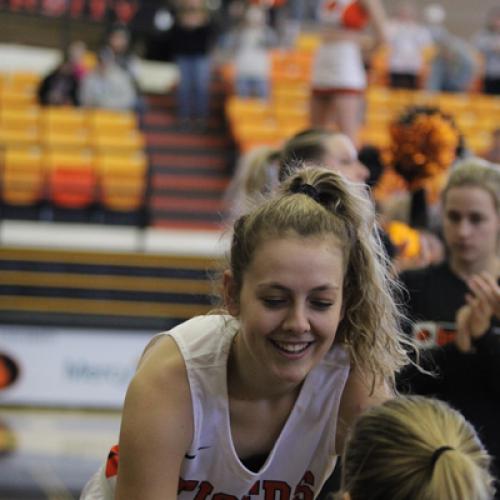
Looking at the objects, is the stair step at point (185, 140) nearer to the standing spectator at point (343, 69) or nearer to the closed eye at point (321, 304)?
the standing spectator at point (343, 69)

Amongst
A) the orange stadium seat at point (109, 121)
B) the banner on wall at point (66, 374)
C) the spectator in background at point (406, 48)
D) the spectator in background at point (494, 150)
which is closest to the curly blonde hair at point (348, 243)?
the banner on wall at point (66, 374)

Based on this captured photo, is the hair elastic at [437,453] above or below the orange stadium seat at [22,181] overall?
above

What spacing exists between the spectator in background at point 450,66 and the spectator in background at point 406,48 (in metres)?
0.14

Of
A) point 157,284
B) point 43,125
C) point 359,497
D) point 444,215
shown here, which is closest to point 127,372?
point 157,284

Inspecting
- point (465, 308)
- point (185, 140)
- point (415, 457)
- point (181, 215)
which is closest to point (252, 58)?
point (185, 140)

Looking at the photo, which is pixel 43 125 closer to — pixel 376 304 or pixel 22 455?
pixel 22 455

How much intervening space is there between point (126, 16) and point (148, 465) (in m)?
12.2

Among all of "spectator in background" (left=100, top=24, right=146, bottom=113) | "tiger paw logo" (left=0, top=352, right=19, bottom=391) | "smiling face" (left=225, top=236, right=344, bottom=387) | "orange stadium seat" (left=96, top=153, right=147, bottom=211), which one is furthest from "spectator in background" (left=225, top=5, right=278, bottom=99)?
"smiling face" (left=225, top=236, right=344, bottom=387)

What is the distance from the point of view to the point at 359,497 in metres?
1.81

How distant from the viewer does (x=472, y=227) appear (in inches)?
138

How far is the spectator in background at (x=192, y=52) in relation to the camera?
11.9 meters

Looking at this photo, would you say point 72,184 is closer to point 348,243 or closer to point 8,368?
point 8,368

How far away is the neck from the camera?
3520mm

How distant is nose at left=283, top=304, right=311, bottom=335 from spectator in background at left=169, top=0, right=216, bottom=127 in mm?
9968
